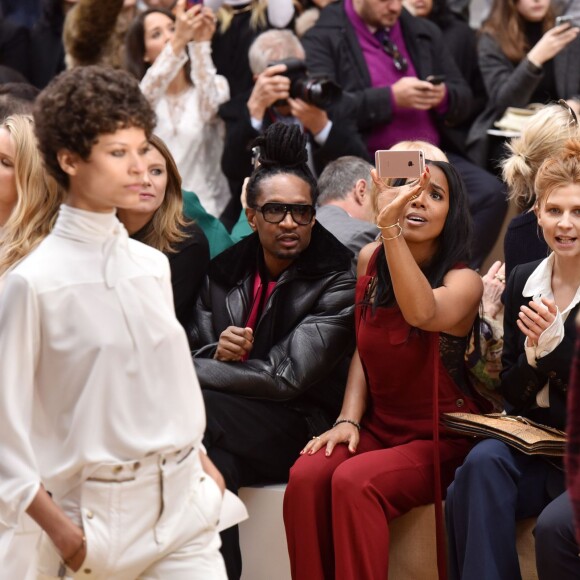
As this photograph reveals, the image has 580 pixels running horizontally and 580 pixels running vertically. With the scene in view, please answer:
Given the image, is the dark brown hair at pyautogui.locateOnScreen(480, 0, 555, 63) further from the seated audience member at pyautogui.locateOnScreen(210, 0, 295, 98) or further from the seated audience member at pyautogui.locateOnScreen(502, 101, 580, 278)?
the seated audience member at pyautogui.locateOnScreen(502, 101, 580, 278)

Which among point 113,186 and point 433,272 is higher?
point 113,186

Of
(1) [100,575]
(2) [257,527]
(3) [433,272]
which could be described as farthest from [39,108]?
(2) [257,527]

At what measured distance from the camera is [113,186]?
2480mm

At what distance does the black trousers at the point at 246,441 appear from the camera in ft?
12.9

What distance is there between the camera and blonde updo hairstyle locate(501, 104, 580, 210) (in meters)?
4.33

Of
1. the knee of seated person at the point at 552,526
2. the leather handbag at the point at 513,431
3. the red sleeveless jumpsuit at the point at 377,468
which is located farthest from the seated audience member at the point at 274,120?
the knee of seated person at the point at 552,526

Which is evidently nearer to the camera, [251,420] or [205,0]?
[251,420]

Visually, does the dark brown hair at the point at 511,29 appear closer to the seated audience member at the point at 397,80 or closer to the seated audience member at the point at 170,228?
the seated audience member at the point at 397,80

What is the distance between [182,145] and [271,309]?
2087 mm

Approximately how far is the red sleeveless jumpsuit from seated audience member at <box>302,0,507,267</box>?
199cm

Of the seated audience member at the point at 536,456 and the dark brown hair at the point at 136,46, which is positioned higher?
the dark brown hair at the point at 136,46

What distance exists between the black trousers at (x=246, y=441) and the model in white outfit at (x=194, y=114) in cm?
212

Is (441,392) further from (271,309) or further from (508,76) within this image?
(508,76)

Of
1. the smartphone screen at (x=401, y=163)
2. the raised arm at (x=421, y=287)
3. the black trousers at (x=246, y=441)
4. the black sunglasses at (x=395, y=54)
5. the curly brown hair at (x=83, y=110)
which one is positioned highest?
the curly brown hair at (x=83, y=110)
